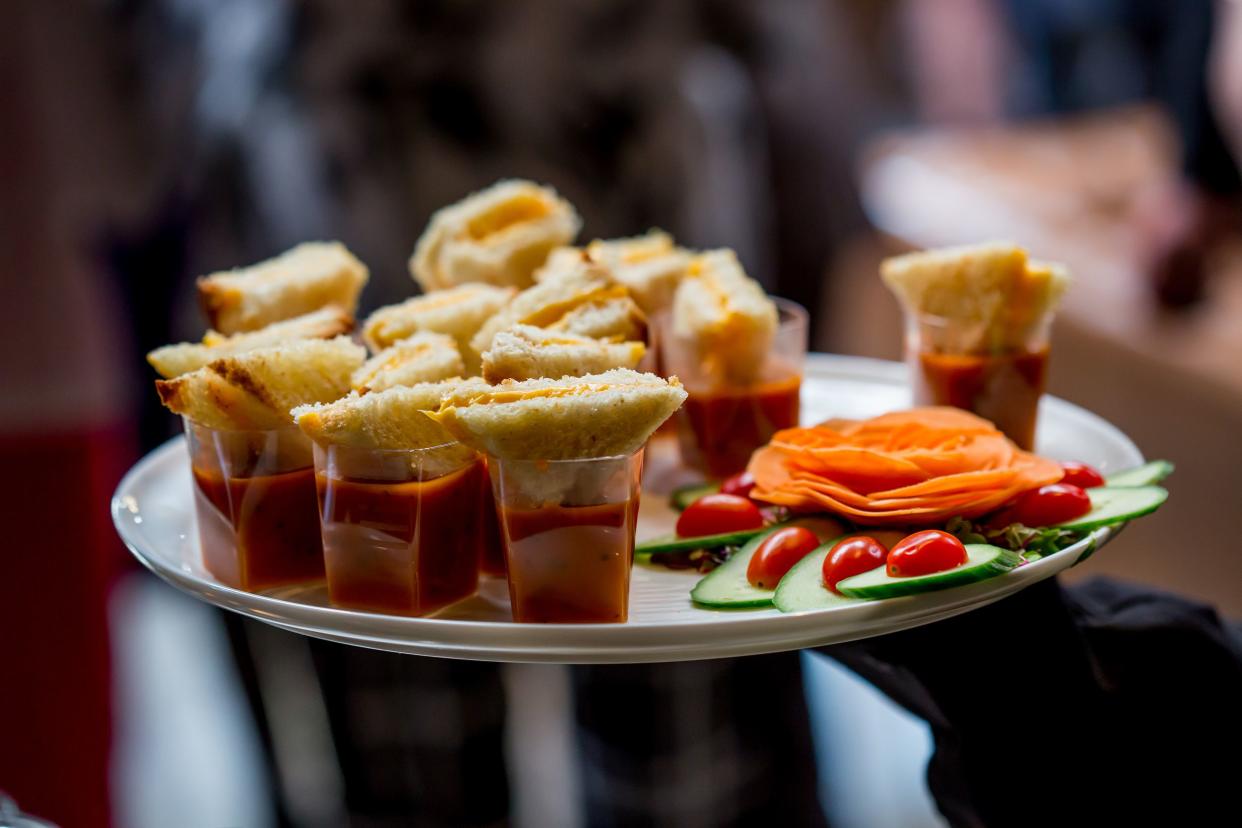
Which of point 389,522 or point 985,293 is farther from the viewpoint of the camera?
point 985,293

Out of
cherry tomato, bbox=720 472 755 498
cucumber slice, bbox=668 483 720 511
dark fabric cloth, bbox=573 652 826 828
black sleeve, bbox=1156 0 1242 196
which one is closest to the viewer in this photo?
cherry tomato, bbox=720 472 755 498

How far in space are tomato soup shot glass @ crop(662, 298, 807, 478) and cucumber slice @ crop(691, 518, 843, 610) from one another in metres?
0.36

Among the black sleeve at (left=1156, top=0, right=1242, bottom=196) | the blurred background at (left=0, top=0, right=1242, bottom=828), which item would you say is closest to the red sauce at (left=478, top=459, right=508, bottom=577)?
the blurred background at (left=0, top=0, right=1242, bottom=828)

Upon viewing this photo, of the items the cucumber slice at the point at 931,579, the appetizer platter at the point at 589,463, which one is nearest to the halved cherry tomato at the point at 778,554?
the appetizer platter at the point at 589,463

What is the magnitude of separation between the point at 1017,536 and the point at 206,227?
282cm

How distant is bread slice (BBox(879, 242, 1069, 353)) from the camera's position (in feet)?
5.79

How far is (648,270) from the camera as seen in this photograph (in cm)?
196

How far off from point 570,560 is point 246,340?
2.04 ft

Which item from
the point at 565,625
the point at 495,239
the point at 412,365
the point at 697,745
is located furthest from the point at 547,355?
the point at 697,745

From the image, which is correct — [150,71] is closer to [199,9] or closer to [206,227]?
[199,9]

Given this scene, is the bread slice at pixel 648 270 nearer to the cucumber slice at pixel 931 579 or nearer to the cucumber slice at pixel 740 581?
the cucumber slice at pixel 740 581

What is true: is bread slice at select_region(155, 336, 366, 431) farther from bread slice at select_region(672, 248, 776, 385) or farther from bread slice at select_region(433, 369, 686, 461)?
bread slice at select_region(672, 248, 776, 385)

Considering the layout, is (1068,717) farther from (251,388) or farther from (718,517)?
(251,388)

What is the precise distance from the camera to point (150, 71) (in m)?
3.65
